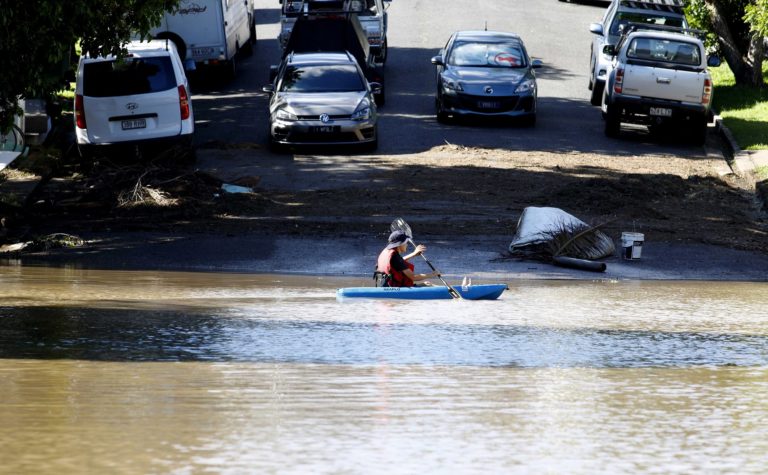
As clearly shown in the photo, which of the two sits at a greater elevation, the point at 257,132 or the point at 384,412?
the point at 384,412

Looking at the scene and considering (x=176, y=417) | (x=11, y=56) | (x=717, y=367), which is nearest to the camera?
(x=176, y=417)

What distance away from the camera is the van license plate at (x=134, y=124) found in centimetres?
2055

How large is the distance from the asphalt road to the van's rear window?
3.44 metres

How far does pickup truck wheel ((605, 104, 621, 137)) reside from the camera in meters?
24.6

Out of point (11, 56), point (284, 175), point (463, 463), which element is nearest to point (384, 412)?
point (463, 463)

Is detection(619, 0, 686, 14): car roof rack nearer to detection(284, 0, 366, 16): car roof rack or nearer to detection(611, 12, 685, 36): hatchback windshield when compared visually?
detection(611, 12, 685, 36): hatchback windshield

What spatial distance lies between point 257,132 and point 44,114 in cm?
430

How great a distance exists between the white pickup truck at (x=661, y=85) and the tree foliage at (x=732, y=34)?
4830 millimetres

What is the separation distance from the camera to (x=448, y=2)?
42.9m

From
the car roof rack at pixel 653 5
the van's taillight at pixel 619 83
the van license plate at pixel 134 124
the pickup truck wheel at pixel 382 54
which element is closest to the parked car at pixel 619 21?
the car roof rack at pixel 653 5

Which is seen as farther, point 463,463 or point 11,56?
point 11,56

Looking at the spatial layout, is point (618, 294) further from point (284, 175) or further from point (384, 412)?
point (284, 175)

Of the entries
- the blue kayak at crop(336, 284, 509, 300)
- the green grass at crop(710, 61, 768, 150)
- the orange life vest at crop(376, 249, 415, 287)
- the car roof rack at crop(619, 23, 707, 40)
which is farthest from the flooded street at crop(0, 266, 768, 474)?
the car roof rack at crop(619, 23, 707, 40)

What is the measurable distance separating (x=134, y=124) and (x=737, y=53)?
16.1m
